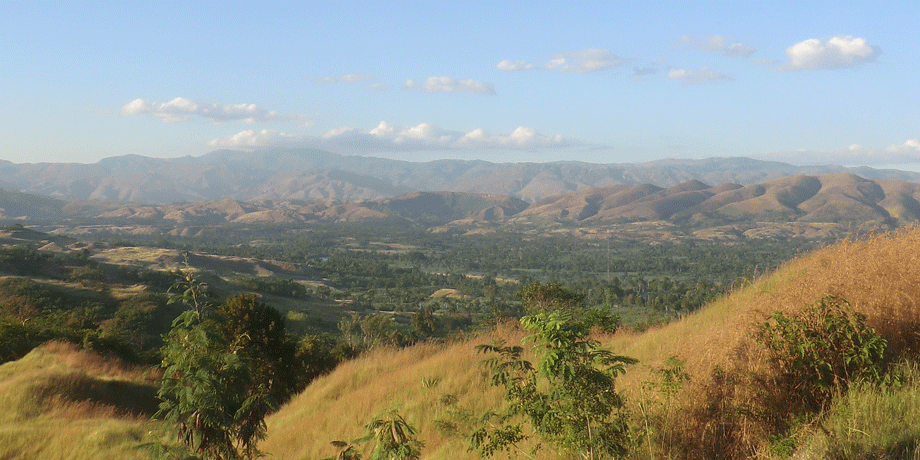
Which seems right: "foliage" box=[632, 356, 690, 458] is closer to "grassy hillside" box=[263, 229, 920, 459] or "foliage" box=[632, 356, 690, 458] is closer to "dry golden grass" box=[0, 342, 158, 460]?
"grassy hillside" box=[263, 229, 920, 459]

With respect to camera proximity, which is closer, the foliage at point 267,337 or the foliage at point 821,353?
the foliage at point 821,353

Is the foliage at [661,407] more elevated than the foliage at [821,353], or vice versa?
the foliage at [821,353]

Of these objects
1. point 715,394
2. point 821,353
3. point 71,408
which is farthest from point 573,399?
point 71,408

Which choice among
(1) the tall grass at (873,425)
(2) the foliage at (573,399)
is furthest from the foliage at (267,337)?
(1) the tall grass at (873,425)

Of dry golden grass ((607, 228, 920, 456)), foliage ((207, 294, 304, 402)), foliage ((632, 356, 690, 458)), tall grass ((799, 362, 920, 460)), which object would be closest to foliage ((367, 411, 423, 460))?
foliage ((632, 356, 690, 458))

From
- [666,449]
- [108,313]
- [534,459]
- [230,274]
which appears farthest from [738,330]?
[230,274]

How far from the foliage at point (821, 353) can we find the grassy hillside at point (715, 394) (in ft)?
Answer: 0.58

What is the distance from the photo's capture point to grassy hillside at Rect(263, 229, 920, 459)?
4.93m

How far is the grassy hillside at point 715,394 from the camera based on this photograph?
4.93 m

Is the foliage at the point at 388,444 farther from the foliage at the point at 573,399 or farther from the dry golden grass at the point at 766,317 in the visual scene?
the dry golden grass at the point at 766,317

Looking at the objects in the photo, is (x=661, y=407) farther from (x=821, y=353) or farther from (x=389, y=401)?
(x=389, y=401)

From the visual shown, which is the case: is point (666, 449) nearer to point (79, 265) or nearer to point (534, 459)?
point (534, 459)

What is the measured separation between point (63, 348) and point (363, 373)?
888cm

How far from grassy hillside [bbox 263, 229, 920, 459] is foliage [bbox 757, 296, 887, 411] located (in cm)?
18
